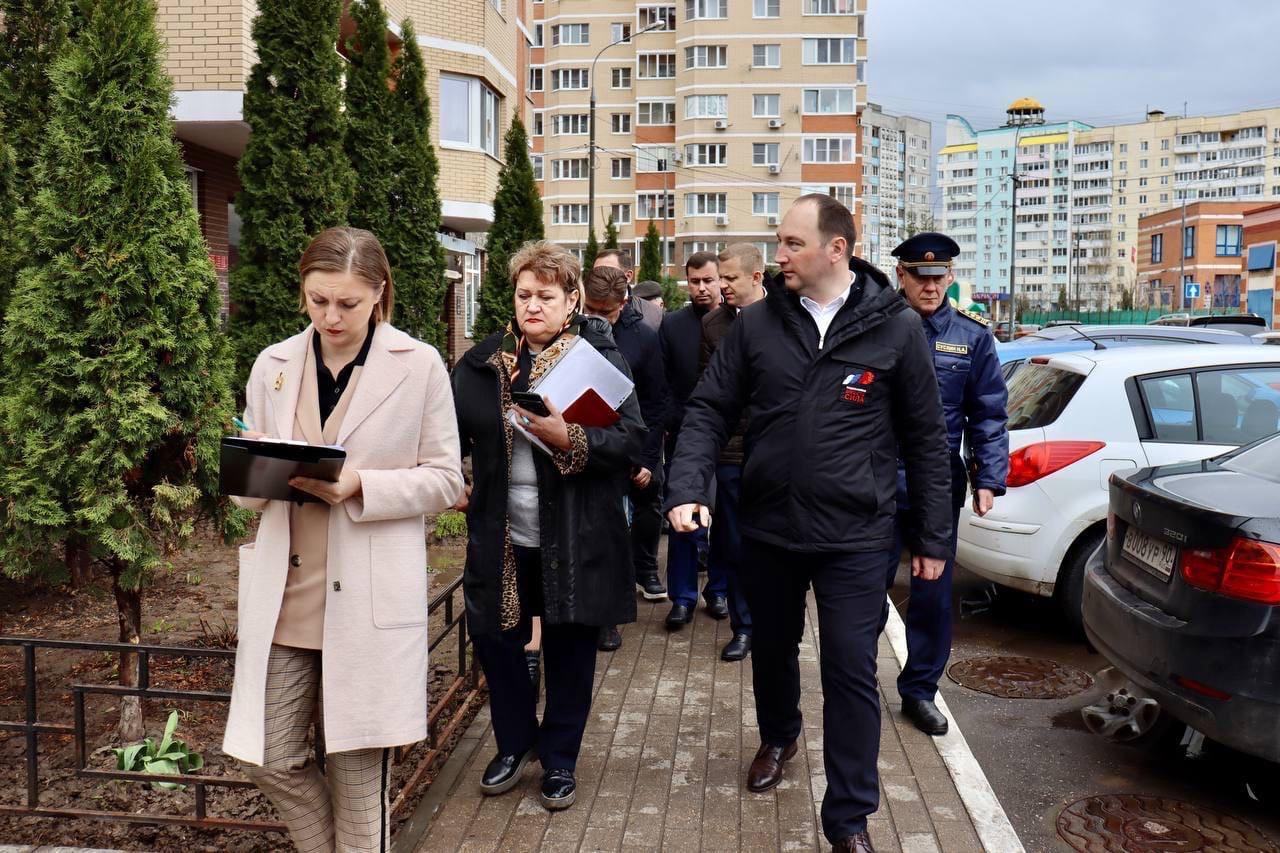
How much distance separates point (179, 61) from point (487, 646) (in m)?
10.4

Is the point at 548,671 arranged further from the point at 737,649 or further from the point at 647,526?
the point at 647,526

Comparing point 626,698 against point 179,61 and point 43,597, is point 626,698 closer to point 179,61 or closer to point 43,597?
point 43,597

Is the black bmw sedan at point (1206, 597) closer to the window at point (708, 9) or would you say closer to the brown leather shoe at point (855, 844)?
the brown leather shoe at point (855, 844)

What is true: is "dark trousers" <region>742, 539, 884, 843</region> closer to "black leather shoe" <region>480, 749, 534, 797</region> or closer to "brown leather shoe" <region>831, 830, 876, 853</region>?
"brown leather shoe" <region>831, 830, 876, 853</region>

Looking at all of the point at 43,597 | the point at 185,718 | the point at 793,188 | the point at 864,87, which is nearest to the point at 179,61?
the point at 43,597

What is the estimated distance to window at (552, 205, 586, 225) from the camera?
7256 cm

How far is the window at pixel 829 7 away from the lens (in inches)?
2613

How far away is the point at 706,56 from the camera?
2685 inches

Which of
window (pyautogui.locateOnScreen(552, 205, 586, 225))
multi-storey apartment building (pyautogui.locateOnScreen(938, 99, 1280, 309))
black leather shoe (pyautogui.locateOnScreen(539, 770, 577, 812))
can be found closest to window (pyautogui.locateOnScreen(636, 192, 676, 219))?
window (pyautogui.locateOnScreen(552, 205, 586, 225))

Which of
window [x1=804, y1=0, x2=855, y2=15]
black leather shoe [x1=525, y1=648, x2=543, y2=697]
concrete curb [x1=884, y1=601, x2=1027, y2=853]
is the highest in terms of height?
window [x1=804, y1=0, x2=855, y2=15]

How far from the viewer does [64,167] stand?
14.5 ft

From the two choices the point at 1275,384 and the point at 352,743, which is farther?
the point at 1275,384

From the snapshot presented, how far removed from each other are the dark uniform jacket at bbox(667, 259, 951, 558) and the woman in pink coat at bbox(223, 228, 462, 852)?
41.4 inches

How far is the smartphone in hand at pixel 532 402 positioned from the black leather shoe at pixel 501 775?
145 centimetres
